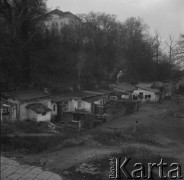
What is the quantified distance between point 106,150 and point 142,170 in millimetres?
4305

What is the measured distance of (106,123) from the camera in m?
32.5

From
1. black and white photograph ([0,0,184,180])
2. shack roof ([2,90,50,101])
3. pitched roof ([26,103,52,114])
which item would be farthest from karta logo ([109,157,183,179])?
shack roof ([2,90,50,101])

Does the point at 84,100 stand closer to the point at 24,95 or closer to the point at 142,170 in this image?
the point at 24,95

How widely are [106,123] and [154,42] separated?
44.8 m

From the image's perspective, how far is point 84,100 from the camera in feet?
117

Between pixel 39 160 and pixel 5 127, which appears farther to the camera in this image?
pixel 5 127

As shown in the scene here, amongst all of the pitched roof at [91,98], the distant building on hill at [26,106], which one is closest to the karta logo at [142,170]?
the distant building on hill at [26,106]

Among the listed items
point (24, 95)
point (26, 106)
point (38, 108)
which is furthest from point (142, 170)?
point (24, 95)

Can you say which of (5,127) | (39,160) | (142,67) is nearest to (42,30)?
(5,127)

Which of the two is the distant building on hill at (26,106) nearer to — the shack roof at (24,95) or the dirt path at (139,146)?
the shack roof at (24,95)

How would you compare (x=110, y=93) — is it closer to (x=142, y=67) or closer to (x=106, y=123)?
(x=106, y=123)

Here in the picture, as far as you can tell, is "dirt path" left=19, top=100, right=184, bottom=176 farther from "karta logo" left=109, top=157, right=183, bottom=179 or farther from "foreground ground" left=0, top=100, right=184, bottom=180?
"karta logo" left=109, top=157, right=183, bottom=179

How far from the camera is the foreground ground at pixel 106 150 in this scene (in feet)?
48.9

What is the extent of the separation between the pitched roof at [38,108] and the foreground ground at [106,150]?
560 cm
